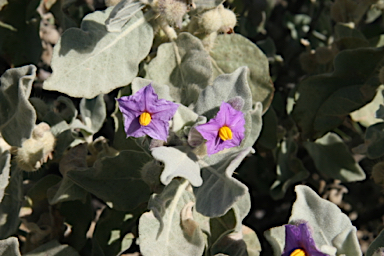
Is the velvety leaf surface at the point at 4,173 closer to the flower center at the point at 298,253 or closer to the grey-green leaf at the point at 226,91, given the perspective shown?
the grey-green leaf at the point at 226,91

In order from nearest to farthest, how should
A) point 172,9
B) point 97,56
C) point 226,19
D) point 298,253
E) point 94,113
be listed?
point 298,253, point 172,9, point 97,56, point 226,19, point 94,113

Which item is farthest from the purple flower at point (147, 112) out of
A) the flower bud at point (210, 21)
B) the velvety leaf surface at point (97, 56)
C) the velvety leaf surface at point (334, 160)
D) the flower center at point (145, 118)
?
the velvety leaf surface at point (334, 160)

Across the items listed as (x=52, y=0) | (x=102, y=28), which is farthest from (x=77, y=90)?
(x=52, y=0)

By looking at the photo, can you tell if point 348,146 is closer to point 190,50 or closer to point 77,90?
point 190,50

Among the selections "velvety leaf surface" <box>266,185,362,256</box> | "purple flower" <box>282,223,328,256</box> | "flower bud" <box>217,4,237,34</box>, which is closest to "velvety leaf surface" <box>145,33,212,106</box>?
"flower bud" <box>217,4,237,34</box>

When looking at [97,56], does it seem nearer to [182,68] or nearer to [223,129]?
[182,68]

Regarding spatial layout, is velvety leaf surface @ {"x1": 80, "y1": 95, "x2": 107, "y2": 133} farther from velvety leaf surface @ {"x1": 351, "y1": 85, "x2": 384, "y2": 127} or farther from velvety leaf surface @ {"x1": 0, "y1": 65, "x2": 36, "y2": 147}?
velvety leaf surface @ {"x1": 351, "y1": 85, "x2": 384, "y2": 127}

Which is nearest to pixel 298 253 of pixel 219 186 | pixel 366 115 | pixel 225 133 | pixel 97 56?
pixel 219 186
